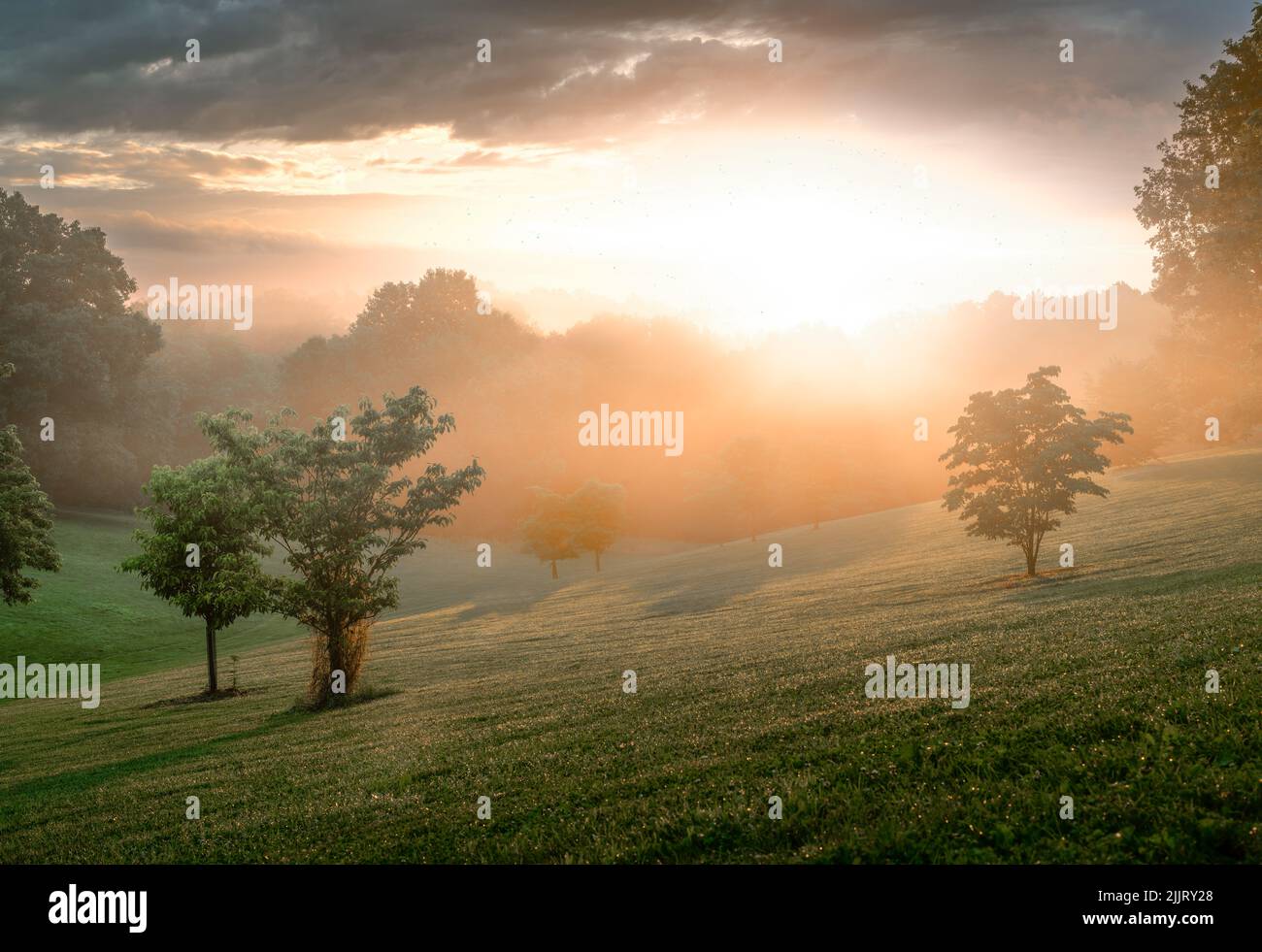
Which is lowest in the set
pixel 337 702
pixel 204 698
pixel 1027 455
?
pixel 204 698

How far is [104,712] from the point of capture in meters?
34.2

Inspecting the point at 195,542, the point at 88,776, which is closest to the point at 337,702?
the point at 88,776

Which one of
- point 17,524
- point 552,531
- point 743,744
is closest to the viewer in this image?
point 743,744

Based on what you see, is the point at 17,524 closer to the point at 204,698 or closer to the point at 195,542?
the point at 195,542

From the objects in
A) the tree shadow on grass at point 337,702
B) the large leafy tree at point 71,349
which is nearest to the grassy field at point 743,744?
the tree shadow on grass at point 337,702

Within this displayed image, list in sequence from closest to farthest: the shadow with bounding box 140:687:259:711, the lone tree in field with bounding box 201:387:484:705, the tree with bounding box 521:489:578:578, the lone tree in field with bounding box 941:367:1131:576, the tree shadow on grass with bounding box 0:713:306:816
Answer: the tree shadow on grass with bounding box 0:713:306:816
the lone tree in field with bounding box 201:387:484:705
the shadow with bounding box 140:687:259:711
the lone tree in field with bounding box 941:367:1131:576
the tree with bounding box 521:489:578:578

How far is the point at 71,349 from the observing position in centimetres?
9175

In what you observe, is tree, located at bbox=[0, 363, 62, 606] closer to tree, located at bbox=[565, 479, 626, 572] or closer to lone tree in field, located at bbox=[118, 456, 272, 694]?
lone tree in field, located at bbox=[118, 456, 272, 694]

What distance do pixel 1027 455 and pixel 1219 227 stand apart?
17857 mm

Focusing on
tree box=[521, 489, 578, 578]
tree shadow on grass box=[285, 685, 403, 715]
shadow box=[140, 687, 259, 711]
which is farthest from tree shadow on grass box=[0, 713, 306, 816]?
tree box=[521, 489, 578, 578]

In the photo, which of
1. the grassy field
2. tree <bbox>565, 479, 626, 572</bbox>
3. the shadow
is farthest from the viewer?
A: tree <bbox>565, 479, 626, 572</bbox>

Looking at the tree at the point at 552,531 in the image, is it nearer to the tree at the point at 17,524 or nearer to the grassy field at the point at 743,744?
the grassy field at the point at 743,744

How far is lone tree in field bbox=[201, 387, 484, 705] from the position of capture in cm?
2941

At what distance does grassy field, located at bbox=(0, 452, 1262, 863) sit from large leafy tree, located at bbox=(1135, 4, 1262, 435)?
14.2 meters
